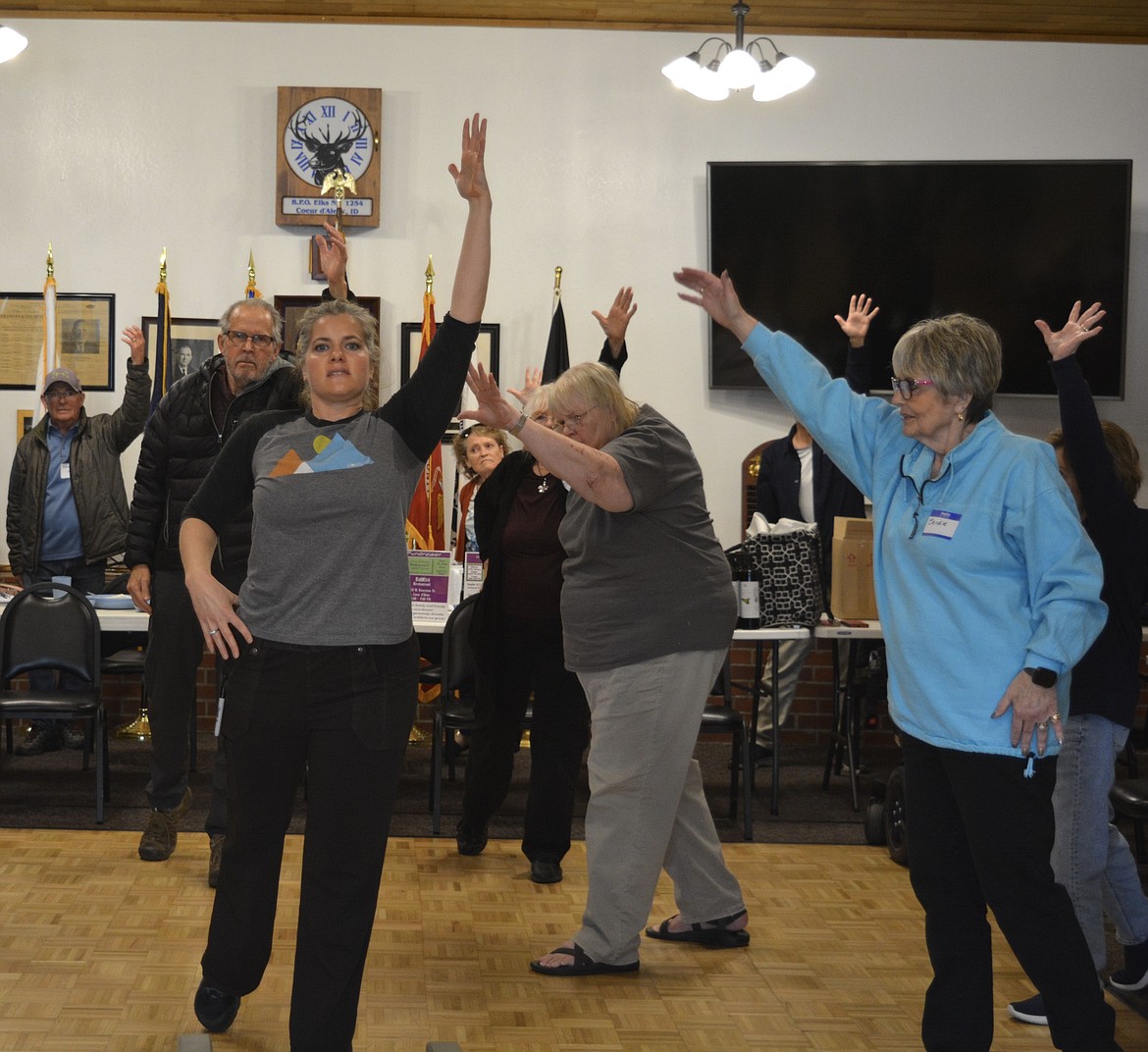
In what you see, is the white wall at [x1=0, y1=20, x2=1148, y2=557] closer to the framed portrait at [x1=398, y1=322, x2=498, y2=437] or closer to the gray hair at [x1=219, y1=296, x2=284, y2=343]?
the framed portrait at [x1=398, y1=322, x2=498, y2=437]

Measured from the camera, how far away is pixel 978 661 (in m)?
2.39

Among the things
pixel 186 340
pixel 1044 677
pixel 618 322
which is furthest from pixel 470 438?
pixel 1044 677

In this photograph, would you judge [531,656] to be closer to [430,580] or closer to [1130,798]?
[430,580]

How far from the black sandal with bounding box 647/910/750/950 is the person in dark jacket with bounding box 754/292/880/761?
2.62 m

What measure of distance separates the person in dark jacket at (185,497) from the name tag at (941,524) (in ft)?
6.44

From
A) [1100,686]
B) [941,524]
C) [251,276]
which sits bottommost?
[1100,686]

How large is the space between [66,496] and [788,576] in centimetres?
370

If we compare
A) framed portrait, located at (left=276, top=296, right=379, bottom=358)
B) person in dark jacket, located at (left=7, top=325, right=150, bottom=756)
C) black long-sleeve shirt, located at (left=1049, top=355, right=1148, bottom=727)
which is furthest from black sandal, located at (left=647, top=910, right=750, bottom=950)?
framed portrait, located at (left=276, top=296, right=379, bottom=358)

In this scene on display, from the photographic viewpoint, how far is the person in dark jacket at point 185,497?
12.3 feet

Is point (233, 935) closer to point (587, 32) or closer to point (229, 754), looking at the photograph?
point (229, 754)

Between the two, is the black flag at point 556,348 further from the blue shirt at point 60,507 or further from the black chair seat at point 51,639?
the black chair seat at point 51,639

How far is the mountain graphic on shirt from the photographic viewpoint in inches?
99.7

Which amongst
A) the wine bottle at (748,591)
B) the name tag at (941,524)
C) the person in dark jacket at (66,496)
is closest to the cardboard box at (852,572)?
the wine bottle at (748,591)

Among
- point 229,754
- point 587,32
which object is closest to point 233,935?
point 229,754
